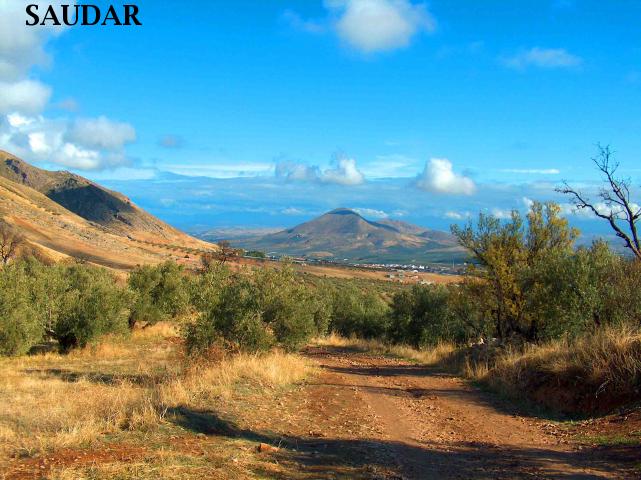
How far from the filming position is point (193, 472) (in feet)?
21.9

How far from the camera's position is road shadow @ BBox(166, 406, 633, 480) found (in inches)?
296

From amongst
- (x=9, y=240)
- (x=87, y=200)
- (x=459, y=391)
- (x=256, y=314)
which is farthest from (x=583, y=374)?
(x=87, y=200)

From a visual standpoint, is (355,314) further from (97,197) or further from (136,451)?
(97,197)

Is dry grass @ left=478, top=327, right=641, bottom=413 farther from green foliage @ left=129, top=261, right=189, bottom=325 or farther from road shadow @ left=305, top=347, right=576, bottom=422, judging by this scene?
green foliage @ left=129, top=261, right=189, bottom=325

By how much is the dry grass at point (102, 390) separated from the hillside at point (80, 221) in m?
44.6

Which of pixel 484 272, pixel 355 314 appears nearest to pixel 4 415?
pixel 484 272

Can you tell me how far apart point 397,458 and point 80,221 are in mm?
105318

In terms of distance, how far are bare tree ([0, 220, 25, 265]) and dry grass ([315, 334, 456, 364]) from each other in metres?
36.2

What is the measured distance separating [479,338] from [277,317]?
10.8 m

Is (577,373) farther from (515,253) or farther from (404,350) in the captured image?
(404,350)

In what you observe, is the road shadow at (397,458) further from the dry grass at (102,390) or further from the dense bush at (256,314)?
the dense bush at (256,314)

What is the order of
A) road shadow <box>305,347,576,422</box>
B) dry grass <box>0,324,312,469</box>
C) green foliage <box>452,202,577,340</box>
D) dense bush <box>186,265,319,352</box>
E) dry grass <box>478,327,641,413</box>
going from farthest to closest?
1. green foliage <box>452,202,577,340</box>
2. dense bush <box>186,265,319,352</box>
3. road shadow <box>305,347,576,422</box>
4. dry grass <box>478,327,641,413</box>
5. dry grass <box>0,324,312,469</box>

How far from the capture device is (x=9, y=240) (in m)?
57.8

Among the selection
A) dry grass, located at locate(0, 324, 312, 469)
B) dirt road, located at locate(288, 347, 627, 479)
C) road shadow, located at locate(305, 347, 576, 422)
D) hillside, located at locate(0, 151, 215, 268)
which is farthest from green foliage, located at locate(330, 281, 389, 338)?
hillside, located at locate(0, 151, 215, 268)
